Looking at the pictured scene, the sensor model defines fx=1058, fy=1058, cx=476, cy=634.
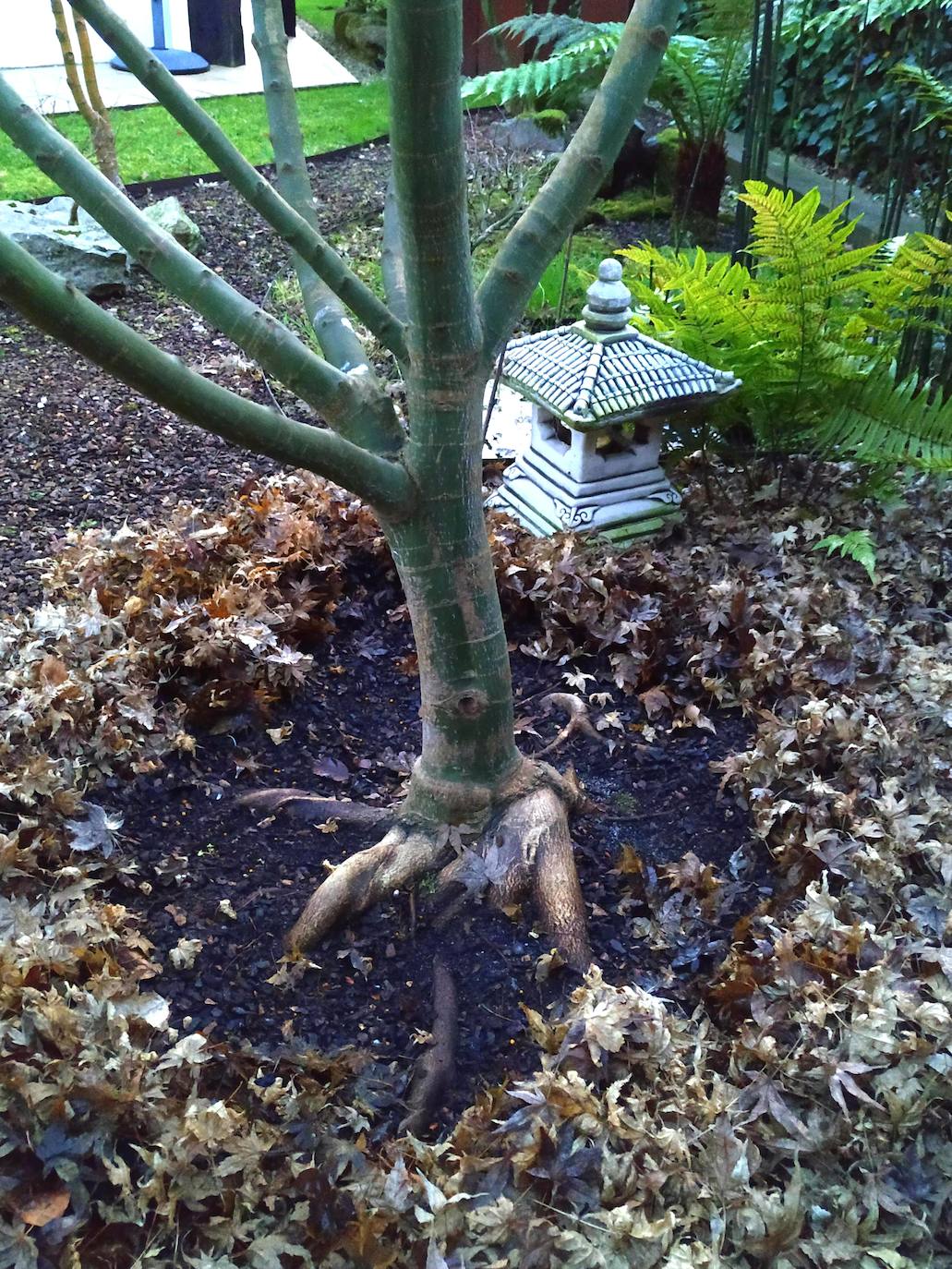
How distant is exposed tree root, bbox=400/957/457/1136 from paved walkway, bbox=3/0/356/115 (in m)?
8.69

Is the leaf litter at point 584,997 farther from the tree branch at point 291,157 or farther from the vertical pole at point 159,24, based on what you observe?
the vertical pole at point 159,24

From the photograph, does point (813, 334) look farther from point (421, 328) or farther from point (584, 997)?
point (584, 997)

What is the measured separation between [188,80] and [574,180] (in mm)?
9996

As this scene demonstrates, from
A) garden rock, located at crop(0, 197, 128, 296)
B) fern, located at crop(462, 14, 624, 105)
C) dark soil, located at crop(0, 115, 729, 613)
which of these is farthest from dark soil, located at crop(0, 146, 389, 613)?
fern, located at crop(462, 14, 624, 105)

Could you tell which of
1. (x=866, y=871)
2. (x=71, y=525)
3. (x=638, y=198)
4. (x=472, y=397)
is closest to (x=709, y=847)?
(x=866, y=871)

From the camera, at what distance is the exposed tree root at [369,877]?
2.14 meters

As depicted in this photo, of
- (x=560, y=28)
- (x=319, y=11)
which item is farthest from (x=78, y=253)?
(x=319, y=11)

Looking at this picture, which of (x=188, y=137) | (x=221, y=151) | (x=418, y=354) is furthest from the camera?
(x=188, y=137)

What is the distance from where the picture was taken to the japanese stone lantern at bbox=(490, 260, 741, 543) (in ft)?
10.3

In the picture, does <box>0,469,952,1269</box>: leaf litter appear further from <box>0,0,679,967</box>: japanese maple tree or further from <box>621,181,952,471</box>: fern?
<box>621,181,952,471</box>: fern

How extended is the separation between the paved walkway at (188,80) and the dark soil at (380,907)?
25.7 ft

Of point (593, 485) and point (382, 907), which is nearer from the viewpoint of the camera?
point (382, 907)

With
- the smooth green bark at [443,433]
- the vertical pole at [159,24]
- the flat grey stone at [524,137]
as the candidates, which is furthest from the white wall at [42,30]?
the smooth green bark at [443,433]

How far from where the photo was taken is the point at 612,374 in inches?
124
